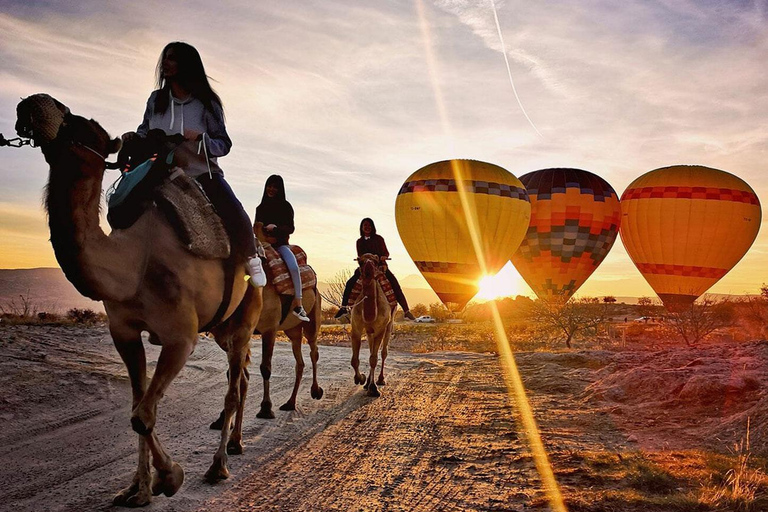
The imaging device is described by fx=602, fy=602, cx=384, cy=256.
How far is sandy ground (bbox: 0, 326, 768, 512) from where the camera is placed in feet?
19.5

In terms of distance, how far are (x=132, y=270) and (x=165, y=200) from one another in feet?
2.26

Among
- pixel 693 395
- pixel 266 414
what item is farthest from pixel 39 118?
pixel 693 395

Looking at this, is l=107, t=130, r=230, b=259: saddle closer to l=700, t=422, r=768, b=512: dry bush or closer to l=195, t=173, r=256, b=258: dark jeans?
l=195, t=173, r=256, b=258: dark jeans

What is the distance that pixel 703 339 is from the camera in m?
25.8

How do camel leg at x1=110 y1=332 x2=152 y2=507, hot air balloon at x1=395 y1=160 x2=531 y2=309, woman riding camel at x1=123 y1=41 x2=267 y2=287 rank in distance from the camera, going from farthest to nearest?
hot air balloon at x1=395 y1=160 x2=531 y2=309
woman riding camel at x1=123 y1=41 x2=267 y2=287
camel leg at x1=110 y1=332 x2=152 y2=507

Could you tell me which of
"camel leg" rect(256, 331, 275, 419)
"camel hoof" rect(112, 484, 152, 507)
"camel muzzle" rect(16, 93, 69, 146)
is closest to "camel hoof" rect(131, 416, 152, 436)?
"camel hoof" rect(112, 484, 152, 507)

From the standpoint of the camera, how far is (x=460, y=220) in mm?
34469

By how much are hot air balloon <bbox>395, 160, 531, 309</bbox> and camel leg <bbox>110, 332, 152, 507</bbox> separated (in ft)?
97.7

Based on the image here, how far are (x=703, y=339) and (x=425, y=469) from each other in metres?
23.1

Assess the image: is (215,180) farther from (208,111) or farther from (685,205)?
(685,205)

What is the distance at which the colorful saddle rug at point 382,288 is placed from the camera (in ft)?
43.0

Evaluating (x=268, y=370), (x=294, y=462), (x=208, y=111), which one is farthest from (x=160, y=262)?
(x=268, y=370)

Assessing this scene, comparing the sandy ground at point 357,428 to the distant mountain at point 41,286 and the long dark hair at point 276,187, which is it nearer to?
the long dark hair at point 276,187

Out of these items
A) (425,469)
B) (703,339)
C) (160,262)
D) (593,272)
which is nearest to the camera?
(160,262)
